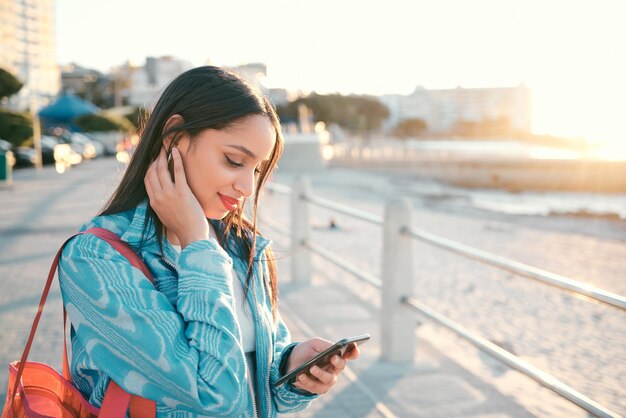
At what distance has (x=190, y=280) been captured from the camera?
1268 millimetres

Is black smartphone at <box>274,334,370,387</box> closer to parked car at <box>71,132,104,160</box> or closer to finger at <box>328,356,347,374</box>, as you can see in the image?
finger at <box>328,356,347,374</box>

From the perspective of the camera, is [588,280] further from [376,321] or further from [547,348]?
[376,321]

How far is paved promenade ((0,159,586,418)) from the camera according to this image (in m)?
3.63

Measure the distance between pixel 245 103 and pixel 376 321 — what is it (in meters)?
4.43

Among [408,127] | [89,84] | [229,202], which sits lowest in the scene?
[229,202]

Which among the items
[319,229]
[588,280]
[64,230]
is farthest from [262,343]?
[319,229]

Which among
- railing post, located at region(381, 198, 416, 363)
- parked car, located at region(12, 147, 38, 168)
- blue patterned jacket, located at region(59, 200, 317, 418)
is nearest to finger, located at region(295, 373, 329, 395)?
blue patterned jacket, located at region(59, 200, 317, 418)

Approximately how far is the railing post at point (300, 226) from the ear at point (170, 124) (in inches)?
195

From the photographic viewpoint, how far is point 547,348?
635 centimetres

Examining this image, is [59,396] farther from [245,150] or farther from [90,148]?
[90,148]

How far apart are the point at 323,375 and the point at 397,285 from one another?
2.86 metres

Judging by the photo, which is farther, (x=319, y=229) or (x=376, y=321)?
(x=319, y=229)

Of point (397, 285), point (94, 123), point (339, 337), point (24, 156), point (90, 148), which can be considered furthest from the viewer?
point (94, 123)

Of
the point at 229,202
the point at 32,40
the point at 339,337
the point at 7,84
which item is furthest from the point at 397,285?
the point at 32,40
